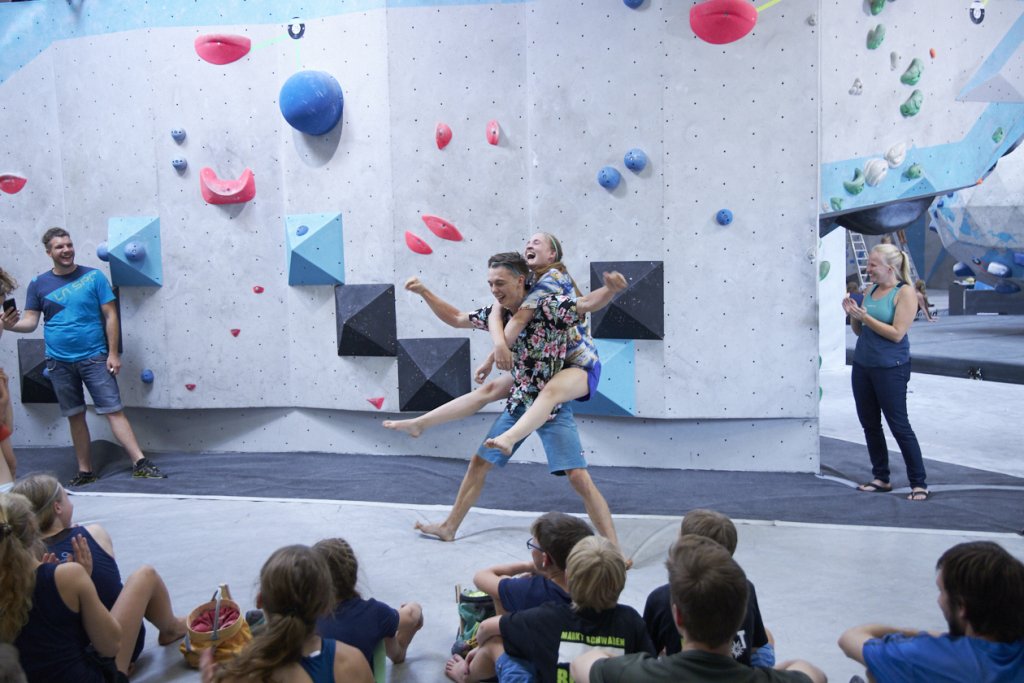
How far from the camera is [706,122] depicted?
17.6ft

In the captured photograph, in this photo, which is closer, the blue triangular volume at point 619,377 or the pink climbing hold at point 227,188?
the blue triangular volume at point 619,377

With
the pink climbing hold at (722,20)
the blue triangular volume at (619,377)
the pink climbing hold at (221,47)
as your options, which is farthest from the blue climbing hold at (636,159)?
the pink climbing hold at (221,47)

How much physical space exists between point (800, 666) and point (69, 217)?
5776mm

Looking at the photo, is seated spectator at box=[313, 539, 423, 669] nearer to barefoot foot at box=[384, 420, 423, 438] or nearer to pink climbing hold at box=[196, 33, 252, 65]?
barefoot foot at box=[384, 420, 423, 438]

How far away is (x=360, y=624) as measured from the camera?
249cm

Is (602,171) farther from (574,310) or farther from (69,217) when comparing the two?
(69,217)

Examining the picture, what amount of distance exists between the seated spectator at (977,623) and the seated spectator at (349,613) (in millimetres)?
1345

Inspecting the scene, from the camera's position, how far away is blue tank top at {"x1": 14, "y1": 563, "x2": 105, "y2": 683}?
2.32 m

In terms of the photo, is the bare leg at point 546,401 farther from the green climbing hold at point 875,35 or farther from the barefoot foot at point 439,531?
the green climbing hold at point 875,35

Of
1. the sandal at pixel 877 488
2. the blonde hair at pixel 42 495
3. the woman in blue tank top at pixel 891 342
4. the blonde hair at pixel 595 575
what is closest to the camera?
the blonde hair at pixel 595 575

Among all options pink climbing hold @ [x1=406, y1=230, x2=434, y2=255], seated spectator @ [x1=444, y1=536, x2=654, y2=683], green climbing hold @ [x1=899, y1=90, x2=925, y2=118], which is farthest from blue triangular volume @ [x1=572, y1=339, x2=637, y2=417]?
seated spectator @ [x1=444, y1=536, x2=654, y2=683]

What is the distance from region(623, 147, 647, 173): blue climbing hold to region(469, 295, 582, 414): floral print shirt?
1.69 metres

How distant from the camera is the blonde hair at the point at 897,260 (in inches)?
188

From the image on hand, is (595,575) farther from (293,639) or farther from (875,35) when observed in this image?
(875,35)
